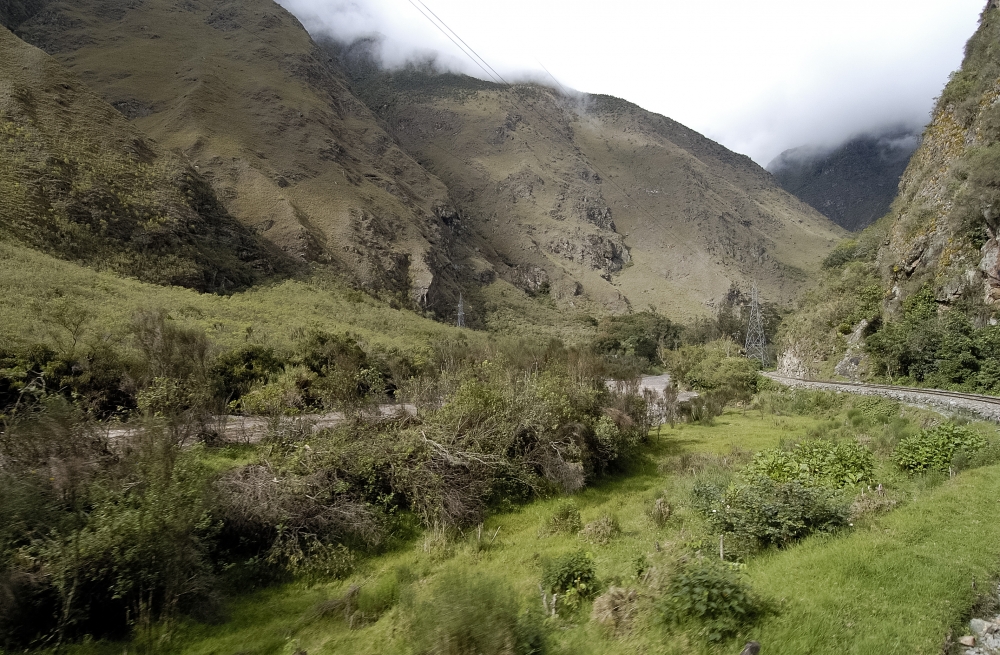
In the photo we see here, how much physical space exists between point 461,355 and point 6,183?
118 feet

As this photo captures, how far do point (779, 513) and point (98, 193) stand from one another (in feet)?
173

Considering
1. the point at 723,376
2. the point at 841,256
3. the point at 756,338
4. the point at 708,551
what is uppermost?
the point at 841,256

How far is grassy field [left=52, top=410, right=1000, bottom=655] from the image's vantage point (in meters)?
5.76

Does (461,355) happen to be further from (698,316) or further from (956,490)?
(698,316)

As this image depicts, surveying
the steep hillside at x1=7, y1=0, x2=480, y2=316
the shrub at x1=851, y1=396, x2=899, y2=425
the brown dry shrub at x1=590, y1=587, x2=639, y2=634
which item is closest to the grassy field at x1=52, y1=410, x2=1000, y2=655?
the brown dry shrub at x1=590, y1=587, x2=639, y2=634

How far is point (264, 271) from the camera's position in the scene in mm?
53656

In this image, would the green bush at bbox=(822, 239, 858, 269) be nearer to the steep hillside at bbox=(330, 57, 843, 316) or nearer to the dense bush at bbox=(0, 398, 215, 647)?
the steep hillside at bbox=(330, 57, 843, 316)

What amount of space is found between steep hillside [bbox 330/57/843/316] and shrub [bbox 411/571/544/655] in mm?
105519

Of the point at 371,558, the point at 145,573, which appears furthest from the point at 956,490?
the point at 145,573

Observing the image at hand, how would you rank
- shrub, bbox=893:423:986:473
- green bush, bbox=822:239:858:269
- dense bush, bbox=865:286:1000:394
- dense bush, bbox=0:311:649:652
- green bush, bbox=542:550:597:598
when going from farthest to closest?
green bush, bbox=822:239:858:269, dense bush, bbox=865:286:1000:394, shrub, bbox=893:423:986:473, green bush, bbox=542:550:597:598, dense bush, bbox=0:311:649:652

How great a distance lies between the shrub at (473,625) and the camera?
549 cm

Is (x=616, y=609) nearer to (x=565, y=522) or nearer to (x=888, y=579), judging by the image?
(x=888, y=579)

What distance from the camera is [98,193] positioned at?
40.9 m

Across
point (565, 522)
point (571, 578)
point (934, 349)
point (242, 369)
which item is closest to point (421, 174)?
point (242, 369)
